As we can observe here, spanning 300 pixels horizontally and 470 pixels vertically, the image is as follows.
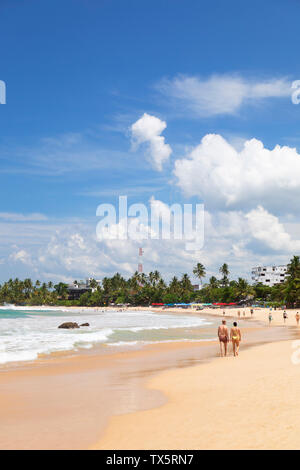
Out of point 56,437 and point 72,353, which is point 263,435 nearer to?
point 56,437

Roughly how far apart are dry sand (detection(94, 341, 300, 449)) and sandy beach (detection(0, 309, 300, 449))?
19 millimetres

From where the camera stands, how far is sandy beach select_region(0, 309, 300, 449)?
717 cm

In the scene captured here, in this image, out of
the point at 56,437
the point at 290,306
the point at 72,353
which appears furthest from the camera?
the point at 290,306

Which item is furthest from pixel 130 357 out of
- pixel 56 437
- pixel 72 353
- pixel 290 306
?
pixel 290 306

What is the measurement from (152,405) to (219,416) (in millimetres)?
2266

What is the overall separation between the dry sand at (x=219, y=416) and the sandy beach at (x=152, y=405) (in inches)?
0.7

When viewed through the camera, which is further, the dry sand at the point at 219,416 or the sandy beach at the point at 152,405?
the sandy beach at the point at 152,405

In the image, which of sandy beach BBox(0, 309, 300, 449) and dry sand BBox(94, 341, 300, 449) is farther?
sandy beach BBox(0, 309, 300, 449)

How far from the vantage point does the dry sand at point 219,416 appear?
6.82m

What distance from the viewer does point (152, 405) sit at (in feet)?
33.0

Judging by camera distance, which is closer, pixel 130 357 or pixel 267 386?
pixel 267 386

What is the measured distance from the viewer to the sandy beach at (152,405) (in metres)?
7.17
